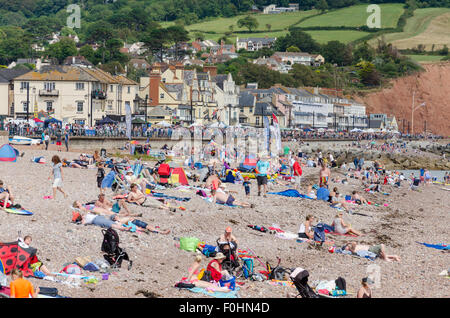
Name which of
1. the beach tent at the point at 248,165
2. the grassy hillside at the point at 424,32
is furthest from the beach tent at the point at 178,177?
the grassy hillside at the point at 424,32

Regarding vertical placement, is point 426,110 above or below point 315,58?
below

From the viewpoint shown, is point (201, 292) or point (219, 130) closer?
point (201, 292)

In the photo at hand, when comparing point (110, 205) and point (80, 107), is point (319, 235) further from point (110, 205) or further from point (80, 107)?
point (80, 107)

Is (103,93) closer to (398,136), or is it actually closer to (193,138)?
(193,138)

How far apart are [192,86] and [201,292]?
63253 mm

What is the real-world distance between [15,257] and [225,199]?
9.92 m

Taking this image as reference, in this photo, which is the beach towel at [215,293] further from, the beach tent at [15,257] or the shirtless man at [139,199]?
the shirtless man at [139,199]

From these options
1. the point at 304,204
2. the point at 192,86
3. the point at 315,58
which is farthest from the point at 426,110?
the point at 304,204

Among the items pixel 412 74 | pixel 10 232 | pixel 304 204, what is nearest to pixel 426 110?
pixel 412 74

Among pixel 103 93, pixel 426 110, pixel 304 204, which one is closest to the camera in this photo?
pixel 304 204

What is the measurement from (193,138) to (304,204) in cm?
2865

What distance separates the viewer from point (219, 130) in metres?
56.2
